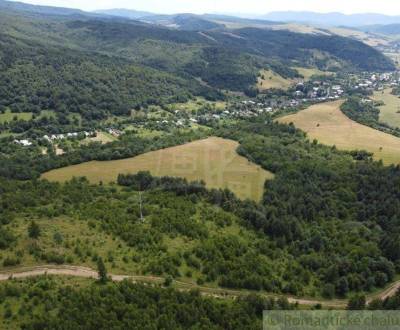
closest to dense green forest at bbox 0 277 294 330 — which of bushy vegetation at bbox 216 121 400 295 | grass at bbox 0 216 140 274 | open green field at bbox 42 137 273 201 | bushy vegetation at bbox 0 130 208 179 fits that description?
grass at bbox 0 216 140 274

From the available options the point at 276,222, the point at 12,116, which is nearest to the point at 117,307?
the point at 276,222

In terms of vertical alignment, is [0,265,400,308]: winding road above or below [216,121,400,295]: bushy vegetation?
below

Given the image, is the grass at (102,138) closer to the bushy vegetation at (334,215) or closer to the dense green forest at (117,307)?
the bushy vegetation at (334,215)

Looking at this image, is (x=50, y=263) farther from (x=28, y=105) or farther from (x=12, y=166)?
(x=28, y=105)

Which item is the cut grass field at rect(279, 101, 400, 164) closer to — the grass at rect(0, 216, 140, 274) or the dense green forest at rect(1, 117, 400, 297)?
the dense green forest at rect(1, 117, 400, 297)

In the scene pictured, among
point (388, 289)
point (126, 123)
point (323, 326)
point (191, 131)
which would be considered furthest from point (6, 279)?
point (126, 123)

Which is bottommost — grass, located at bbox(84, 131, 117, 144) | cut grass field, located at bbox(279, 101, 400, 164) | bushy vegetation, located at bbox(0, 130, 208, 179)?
grass, located at bbox(84, 131, 117, 144)
